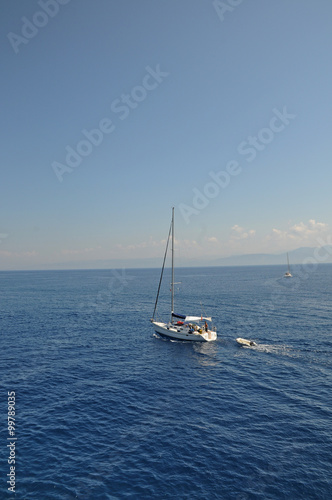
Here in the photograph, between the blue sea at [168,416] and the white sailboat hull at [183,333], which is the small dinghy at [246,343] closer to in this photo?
the blue sea at [168,416]

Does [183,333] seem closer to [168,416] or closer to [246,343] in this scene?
[246,343]

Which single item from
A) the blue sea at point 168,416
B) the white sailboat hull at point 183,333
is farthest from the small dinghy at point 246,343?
the white sailboat hull at point 183,333

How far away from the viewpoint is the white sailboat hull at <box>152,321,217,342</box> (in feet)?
196

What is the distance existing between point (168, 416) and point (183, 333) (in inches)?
1172

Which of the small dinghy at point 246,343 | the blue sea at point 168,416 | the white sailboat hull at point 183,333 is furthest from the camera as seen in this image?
the white sailboat hull at point 183,333

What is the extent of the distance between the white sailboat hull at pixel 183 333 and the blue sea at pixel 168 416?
1429mm

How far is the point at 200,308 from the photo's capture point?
9569 cm

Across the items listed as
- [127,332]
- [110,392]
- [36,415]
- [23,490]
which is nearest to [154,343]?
[127,332]

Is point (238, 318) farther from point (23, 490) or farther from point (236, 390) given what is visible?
point (23, 490)

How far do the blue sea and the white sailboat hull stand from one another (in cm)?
143

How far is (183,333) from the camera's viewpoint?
61188 mm

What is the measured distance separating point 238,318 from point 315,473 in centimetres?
5768

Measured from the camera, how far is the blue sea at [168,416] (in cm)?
2244

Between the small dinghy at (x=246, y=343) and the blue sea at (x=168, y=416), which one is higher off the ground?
the small dinghy at (x=246, y=343)
